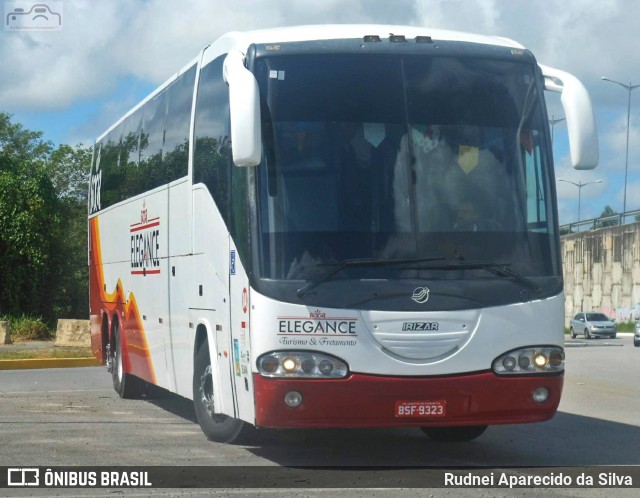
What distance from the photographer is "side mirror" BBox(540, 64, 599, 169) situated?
9883mm

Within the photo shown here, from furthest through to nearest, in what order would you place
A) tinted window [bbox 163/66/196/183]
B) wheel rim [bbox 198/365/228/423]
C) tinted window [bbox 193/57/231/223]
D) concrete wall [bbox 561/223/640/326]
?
concrete wall [bbox 561/223/640/326], tinted window [bbox 163/66/196/183], wheel rim [bbox 198/365/228/423], tinted window [bbox 193/57/231/223]

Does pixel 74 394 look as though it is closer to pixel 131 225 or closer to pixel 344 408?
pixel 131 225

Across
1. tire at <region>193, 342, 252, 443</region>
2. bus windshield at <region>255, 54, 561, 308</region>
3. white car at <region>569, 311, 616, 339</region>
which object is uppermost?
bus windshield at <region>255, 54, 561, 308</region>

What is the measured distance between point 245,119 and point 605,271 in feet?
189

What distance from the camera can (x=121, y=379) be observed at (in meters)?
16.5

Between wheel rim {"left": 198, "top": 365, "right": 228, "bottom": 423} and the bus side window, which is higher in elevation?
the bus side window

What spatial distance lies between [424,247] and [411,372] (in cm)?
96

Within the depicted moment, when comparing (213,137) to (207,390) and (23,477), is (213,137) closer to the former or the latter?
(207,390)

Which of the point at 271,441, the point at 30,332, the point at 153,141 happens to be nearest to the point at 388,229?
the point at 271,441

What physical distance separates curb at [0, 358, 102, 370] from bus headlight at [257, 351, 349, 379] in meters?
14.7

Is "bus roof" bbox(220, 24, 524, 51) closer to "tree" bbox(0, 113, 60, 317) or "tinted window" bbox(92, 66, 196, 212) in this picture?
"tinted window" bbox(92, 66, 196, 212)

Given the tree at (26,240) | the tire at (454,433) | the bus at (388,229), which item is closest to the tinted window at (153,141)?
the bus at (388,229)

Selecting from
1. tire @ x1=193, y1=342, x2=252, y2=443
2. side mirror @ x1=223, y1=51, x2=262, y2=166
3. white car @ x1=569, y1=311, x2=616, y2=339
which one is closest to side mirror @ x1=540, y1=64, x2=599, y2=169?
side mirror @ x1=223, y1=51, x2=262, y2=166

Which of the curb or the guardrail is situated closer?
the curb
